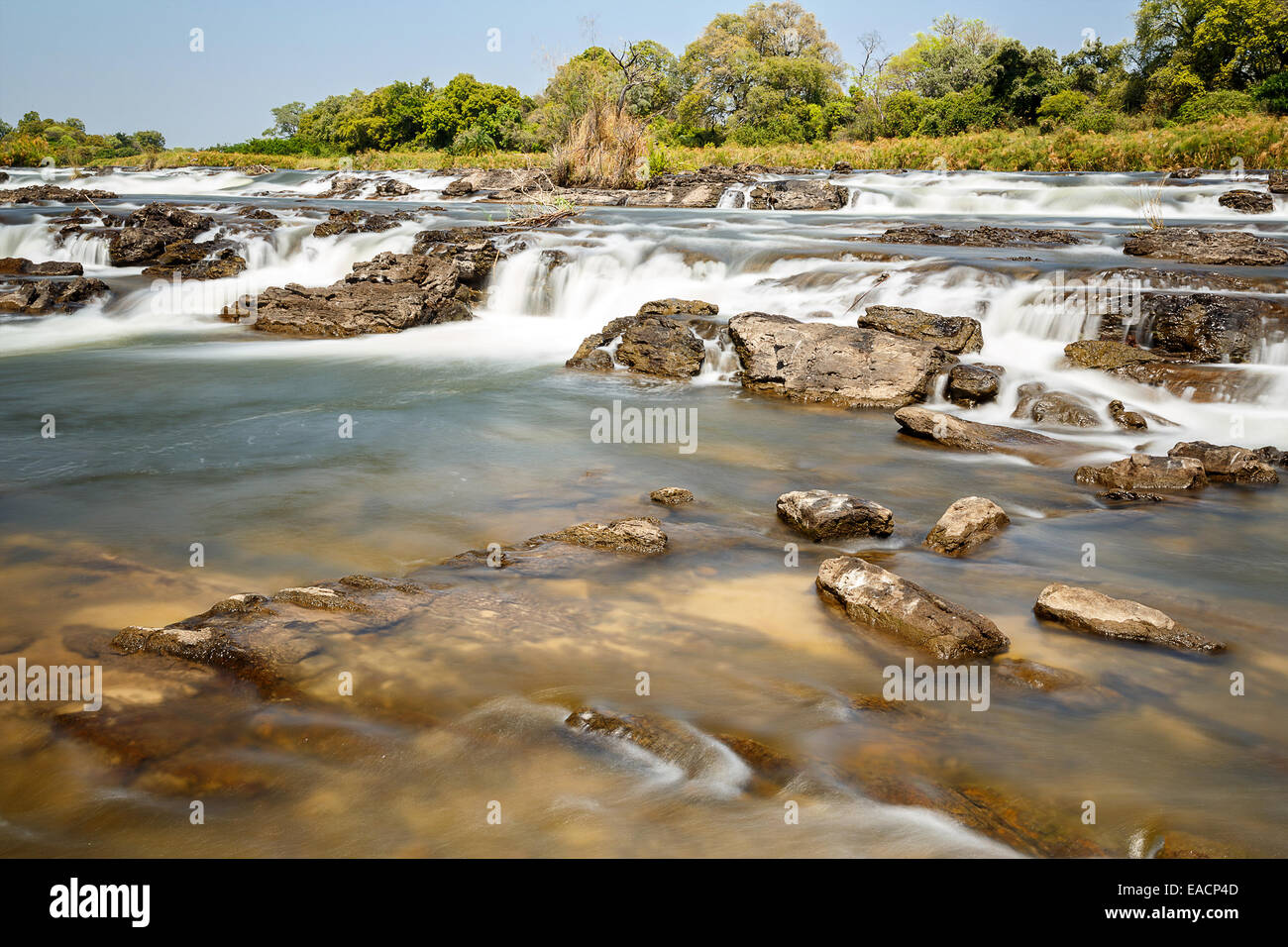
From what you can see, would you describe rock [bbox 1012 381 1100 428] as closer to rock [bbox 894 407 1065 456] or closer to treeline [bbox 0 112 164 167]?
rock [bbox 894 407 1065 456]

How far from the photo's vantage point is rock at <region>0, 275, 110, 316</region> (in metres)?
13.6

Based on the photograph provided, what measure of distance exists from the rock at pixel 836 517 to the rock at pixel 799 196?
803 inches

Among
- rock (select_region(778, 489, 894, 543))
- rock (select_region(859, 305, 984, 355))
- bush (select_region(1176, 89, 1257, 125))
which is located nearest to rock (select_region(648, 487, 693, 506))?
rock (select_region(778, 489, 894, 543))

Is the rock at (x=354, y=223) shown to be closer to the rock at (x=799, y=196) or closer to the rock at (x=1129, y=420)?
the rock at (x=799, y=196)

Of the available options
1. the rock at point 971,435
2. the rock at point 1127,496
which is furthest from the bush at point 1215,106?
the rock at point 1127,496

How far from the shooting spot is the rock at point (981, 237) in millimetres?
15016

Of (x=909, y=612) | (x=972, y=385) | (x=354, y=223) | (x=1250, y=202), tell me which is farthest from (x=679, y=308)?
(x=1250, y=202)

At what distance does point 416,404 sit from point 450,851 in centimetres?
716

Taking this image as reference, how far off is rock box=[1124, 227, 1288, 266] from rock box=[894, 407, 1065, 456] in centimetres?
670

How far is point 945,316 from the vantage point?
33.2 ft

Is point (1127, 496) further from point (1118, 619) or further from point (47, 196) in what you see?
point (47, 196)

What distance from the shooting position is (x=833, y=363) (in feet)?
31.4

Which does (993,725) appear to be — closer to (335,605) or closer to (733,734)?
(733,734)

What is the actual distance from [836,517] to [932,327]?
550 centimetres
